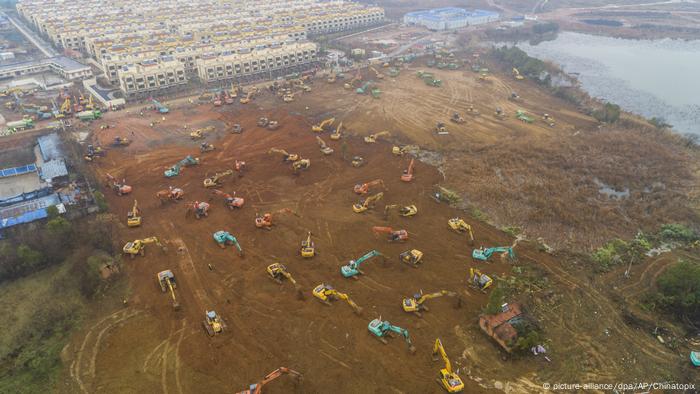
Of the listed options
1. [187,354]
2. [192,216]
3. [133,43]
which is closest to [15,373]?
[187,354]

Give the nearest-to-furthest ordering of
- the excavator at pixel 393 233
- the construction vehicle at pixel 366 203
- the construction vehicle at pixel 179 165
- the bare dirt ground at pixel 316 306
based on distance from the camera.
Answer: the bare dirt ground at pixel 316 306
the excavator at pixel 393 233
the construction vehicle at pixel 366 203
the construction vehicle at pixel 179 165

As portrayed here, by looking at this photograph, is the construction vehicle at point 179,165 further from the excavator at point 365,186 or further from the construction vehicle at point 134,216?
the excavator at point 365,186

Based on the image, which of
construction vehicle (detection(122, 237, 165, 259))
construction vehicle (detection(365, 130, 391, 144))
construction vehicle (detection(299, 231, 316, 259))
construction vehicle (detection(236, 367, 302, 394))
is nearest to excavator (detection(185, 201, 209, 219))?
construction vehicle (detection(122, 237, 165, 259))

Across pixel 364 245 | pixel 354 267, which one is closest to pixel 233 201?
pixel 364 245

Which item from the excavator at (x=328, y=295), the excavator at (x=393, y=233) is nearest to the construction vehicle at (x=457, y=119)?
the excavator at (x=393, y=233)

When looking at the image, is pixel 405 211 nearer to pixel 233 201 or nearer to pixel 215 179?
pixel 233 201

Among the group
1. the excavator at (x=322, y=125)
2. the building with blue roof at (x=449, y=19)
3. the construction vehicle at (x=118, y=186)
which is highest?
the building with blue roof at (x=449, y=19)

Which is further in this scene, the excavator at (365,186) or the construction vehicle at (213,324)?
the excavator at (365,186)
